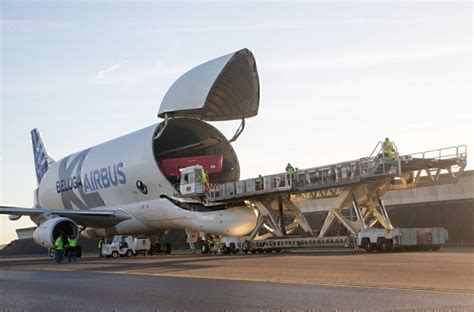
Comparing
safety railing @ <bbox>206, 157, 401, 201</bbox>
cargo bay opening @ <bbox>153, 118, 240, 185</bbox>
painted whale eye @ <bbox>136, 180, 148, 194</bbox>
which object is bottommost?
safety railing @ <bbox>206, 157, 401, 201</bbox>

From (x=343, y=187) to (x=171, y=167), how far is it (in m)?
11.1

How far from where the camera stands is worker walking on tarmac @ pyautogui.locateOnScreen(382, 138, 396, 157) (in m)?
27.4

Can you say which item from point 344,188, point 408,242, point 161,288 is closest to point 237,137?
point 344,188

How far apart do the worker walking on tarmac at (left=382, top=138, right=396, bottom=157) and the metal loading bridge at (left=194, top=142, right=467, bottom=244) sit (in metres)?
0.25

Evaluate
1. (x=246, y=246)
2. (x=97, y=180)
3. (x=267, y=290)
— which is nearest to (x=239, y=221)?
(x=246, y=246)

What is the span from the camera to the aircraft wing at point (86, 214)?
3849 centimetres

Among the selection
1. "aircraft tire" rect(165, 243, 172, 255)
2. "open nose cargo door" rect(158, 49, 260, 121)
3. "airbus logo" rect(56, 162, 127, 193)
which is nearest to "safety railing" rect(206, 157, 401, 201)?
"open nose cargo door" rect(158, 49, 260, 121)

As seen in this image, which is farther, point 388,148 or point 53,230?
point 53,230

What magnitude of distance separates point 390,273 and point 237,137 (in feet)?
83.3

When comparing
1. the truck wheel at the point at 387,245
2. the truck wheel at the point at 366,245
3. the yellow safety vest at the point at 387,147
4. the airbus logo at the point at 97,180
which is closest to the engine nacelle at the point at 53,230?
the airbus logo at the point at 97,180

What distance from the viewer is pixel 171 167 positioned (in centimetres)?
3741

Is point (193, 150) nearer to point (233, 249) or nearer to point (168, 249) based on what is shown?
point (168, 249)

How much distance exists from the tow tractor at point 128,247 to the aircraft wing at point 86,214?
6.41 feet

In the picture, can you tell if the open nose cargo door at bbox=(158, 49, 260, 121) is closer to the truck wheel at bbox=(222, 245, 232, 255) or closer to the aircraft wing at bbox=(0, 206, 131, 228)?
the truck wheel at bbox=(222, 245, 232, 255)
